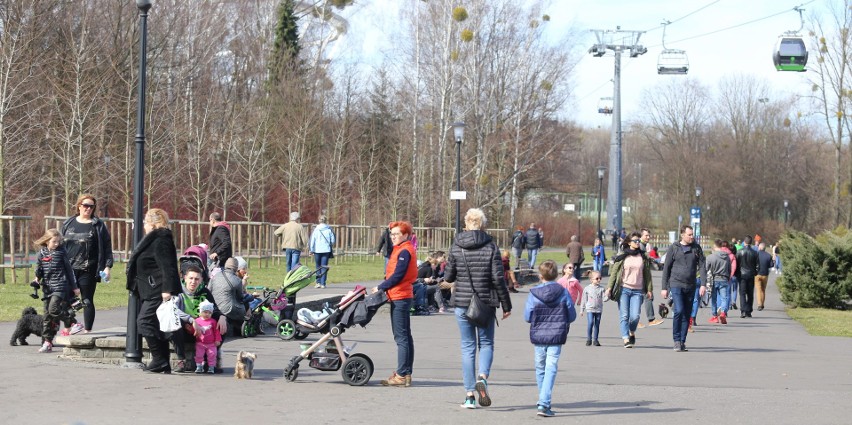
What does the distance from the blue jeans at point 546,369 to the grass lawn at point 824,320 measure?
41.7ft

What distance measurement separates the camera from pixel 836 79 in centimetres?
5556

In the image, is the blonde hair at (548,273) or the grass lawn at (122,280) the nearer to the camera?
the blonde hair at (548,273)

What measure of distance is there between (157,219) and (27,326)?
2669 mm

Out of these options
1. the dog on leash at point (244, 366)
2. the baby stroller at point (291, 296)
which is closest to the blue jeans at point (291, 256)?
the baby stroller at point (291, 296)

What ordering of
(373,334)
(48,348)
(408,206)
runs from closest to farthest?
(48,348) < (373,334) < (408,206)

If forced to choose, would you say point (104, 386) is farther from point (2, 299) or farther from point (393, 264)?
point (2, 299)

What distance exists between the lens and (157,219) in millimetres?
11609

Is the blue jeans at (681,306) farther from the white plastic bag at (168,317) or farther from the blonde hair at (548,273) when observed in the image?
the white plastic bag at (168,317)

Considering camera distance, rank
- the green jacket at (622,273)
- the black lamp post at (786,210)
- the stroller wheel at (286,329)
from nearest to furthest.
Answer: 1. the stroller wheel at (286,329)
2. the green jacket at (622,273)
3. the black lamp post at (786,210)

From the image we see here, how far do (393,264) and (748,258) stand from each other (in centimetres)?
1642

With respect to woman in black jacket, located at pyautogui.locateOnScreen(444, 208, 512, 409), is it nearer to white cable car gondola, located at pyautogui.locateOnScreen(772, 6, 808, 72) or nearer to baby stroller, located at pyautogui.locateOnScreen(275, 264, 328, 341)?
baby stroller, located at pyautogui.locateOnScreen(275, 264, 328, 341)

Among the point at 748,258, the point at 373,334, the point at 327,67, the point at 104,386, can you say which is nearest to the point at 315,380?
the point at 104,386

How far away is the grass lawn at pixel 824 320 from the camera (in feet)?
71.0

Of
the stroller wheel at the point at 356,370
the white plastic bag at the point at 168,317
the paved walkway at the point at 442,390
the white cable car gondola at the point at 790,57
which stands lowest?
the paved walkway at the point at 442,390
